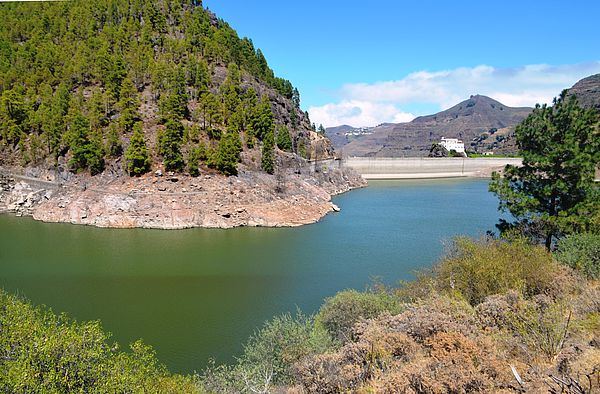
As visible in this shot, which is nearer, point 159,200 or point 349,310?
point 349,310

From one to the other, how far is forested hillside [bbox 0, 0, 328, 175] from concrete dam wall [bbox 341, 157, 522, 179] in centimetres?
1341

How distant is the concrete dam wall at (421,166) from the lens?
77938mm

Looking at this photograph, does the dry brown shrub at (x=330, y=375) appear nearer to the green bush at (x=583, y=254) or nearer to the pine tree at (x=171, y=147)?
the green bush at (x=583, y=254)

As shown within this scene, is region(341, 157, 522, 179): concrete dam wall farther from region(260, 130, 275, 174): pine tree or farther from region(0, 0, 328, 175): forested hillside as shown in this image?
region(260, 130, 275, 174): pine tree

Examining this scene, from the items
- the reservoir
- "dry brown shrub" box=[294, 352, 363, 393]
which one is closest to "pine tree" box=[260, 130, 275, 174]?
the reservoir

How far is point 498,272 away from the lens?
1324 centimetres

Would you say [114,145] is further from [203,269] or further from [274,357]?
[274,357]

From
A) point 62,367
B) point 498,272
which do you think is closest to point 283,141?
point 498,272

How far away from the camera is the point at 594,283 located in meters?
13.1

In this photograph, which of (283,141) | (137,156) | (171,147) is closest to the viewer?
(137,156)

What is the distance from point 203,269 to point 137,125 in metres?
20.7

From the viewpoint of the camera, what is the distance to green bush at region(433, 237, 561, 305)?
1316 cm

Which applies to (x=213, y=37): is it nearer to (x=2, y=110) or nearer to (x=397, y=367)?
(x=2, y=110)

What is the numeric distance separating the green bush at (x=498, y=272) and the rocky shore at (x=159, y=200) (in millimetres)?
23118
